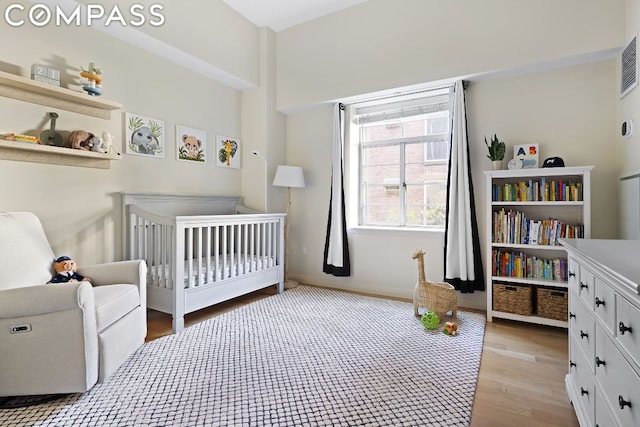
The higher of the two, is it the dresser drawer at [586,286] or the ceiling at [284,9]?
the ceiling at [284,9]

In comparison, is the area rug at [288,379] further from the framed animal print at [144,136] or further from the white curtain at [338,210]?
the framed animal print at [144,136]

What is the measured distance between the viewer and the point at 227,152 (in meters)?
3.72

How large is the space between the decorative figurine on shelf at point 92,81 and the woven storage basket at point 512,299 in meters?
3.59

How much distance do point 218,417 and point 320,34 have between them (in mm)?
3700

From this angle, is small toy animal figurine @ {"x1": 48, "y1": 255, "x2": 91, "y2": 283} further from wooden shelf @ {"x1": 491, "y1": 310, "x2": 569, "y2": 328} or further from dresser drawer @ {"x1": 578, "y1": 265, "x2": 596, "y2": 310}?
wooden shelf @ {"x1": 491, "y1": 310, "x2": 569, "y2": 328}

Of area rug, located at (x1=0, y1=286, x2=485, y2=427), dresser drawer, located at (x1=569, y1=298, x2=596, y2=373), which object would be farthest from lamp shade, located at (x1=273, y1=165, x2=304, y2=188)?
dresser drawer, located at (x1=569, y1=298, x2=596, y2=373)

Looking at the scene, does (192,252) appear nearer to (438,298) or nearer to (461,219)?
(438,298)

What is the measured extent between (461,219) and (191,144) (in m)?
2.82

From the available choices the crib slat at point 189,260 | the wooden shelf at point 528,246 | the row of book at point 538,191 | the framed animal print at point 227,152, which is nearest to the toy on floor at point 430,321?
the wooden shelf at point 528,246

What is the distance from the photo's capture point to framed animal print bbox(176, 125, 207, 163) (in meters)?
3.20

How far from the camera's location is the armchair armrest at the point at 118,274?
80.3 inches

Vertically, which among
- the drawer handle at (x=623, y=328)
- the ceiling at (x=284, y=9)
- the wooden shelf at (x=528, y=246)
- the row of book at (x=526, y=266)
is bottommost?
the row of book at (x=526, y=266)

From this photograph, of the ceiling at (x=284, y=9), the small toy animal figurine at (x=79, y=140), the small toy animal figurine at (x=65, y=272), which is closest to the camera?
the small toy animal figurine at (x=65, y=272)

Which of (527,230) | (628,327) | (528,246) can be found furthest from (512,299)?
(628,327)
